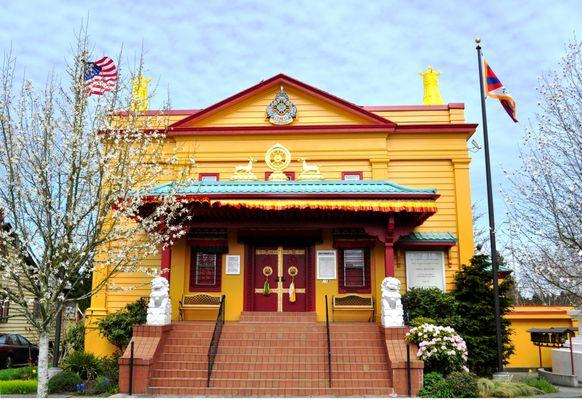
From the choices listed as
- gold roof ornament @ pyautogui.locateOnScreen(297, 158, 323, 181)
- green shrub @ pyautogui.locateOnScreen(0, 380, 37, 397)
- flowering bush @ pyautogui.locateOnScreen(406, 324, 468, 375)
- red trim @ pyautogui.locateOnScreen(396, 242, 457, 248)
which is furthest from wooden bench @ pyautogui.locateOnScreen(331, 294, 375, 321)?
green shrub @ pyautogui.locateOnScreen(0, 380, 37, 397)

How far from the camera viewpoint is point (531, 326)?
2036 centimetres

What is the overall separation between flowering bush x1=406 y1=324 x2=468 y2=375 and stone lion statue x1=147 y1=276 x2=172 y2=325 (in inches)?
244

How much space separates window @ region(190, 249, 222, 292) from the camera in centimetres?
1744

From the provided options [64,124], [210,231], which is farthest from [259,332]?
[64,124]

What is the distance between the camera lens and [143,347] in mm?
13211

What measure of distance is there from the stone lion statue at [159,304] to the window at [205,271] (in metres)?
3.01

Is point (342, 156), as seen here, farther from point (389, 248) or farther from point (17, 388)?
point (17, 388)

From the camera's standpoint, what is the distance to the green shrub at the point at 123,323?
15992 mm

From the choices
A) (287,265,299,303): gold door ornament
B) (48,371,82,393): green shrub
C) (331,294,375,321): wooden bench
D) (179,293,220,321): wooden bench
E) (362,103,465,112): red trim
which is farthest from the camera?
(362,103,465,112): red trim

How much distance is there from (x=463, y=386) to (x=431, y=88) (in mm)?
11901

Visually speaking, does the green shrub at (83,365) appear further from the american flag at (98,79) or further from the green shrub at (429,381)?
the green shrub at (429,381)

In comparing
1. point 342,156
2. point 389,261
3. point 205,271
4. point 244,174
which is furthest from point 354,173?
point 205,271

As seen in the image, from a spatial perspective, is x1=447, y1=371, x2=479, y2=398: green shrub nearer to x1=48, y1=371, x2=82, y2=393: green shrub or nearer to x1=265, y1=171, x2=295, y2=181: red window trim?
x1=265, y1=171, x2=295, y2=181: red window trim

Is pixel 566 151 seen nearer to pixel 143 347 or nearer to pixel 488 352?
pixel 488 352
